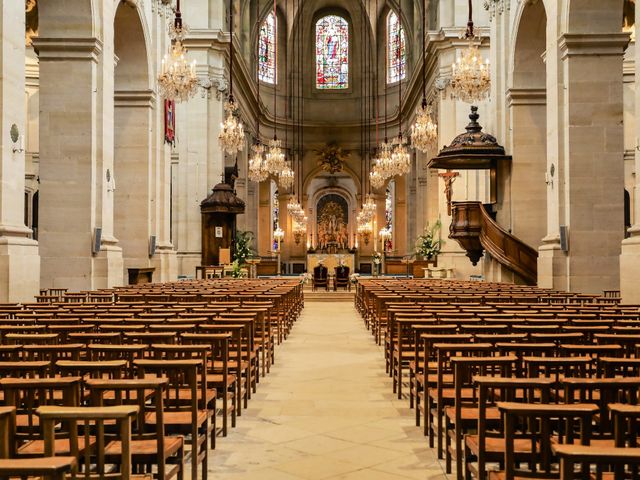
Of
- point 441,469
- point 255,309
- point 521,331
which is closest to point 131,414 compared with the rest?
point 441,469

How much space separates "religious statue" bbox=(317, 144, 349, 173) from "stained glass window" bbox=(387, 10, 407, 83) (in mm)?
5681

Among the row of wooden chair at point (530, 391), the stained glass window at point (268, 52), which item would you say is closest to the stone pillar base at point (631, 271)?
the row of wooden chair at point (530, 391)

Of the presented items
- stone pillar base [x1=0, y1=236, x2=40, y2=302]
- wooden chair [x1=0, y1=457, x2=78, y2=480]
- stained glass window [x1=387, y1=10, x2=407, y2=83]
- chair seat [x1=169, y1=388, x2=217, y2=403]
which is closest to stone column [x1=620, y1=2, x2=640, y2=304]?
chair seat [x1=169, y1=388, x2=217, y2=403]

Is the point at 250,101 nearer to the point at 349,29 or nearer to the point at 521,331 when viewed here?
the point at 349,29

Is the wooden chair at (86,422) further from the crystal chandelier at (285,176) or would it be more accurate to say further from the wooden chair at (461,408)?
the crystal chandelier at (285,176)

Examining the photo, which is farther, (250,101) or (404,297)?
(250,101)

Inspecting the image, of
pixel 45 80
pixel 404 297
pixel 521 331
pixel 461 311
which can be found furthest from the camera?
pixel 45 80

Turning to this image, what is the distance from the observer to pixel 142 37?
2008 cm

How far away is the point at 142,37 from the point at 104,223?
6688 millimetres

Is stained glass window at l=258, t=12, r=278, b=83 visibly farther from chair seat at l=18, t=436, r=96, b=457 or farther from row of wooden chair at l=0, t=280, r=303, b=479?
chair seat at l=18, t=436, r=96, b=457

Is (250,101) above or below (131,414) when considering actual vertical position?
above

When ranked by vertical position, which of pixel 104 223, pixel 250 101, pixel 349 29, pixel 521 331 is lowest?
pixel 521 331

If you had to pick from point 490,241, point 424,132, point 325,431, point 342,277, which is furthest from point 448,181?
point 325,431

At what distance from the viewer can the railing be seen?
1778cm
